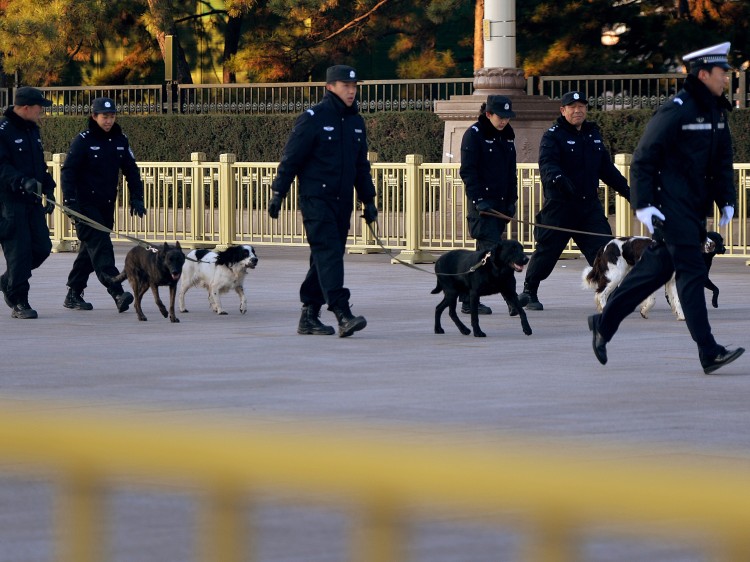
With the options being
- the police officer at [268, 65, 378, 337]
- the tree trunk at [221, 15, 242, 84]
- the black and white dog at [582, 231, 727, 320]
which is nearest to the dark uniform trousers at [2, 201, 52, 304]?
the police officer at [268, 65, 378, 337]

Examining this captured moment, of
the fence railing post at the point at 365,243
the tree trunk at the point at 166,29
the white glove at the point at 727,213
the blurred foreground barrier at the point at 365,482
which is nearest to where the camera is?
the blurred foreground barrier at the point at 365,482

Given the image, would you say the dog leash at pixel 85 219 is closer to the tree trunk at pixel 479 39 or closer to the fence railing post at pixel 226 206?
the fence railing post at pixel 226 206

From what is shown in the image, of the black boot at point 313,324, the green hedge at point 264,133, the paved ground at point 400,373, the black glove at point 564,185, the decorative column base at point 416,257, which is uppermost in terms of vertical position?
the green hedge at point 264,133

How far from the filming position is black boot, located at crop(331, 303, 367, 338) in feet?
36.6

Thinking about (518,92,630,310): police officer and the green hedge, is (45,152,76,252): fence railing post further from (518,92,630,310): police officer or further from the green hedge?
(518,92,630,310): police officer

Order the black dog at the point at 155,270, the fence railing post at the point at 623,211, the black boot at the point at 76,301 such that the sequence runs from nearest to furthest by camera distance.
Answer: the black dog at the point at 155,270
the black boot at the point at 76,301
the fence railing post at the point at 623,211

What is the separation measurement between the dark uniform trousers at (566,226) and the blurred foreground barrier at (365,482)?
10836 millimetres

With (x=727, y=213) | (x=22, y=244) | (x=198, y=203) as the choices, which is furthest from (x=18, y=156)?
(x=198, y=203)

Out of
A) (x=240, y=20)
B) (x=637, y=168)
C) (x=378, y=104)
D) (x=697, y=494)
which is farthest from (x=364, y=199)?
(x=240, y=20)

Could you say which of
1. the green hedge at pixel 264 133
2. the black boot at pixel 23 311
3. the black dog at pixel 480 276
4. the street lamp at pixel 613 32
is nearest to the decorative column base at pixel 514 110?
the green hedge at pixel 264 133

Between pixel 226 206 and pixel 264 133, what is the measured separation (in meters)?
8.59

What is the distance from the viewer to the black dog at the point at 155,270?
40.8ft

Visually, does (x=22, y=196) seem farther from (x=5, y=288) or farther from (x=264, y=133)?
(x=264, y=133)

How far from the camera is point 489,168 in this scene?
12781 mm
